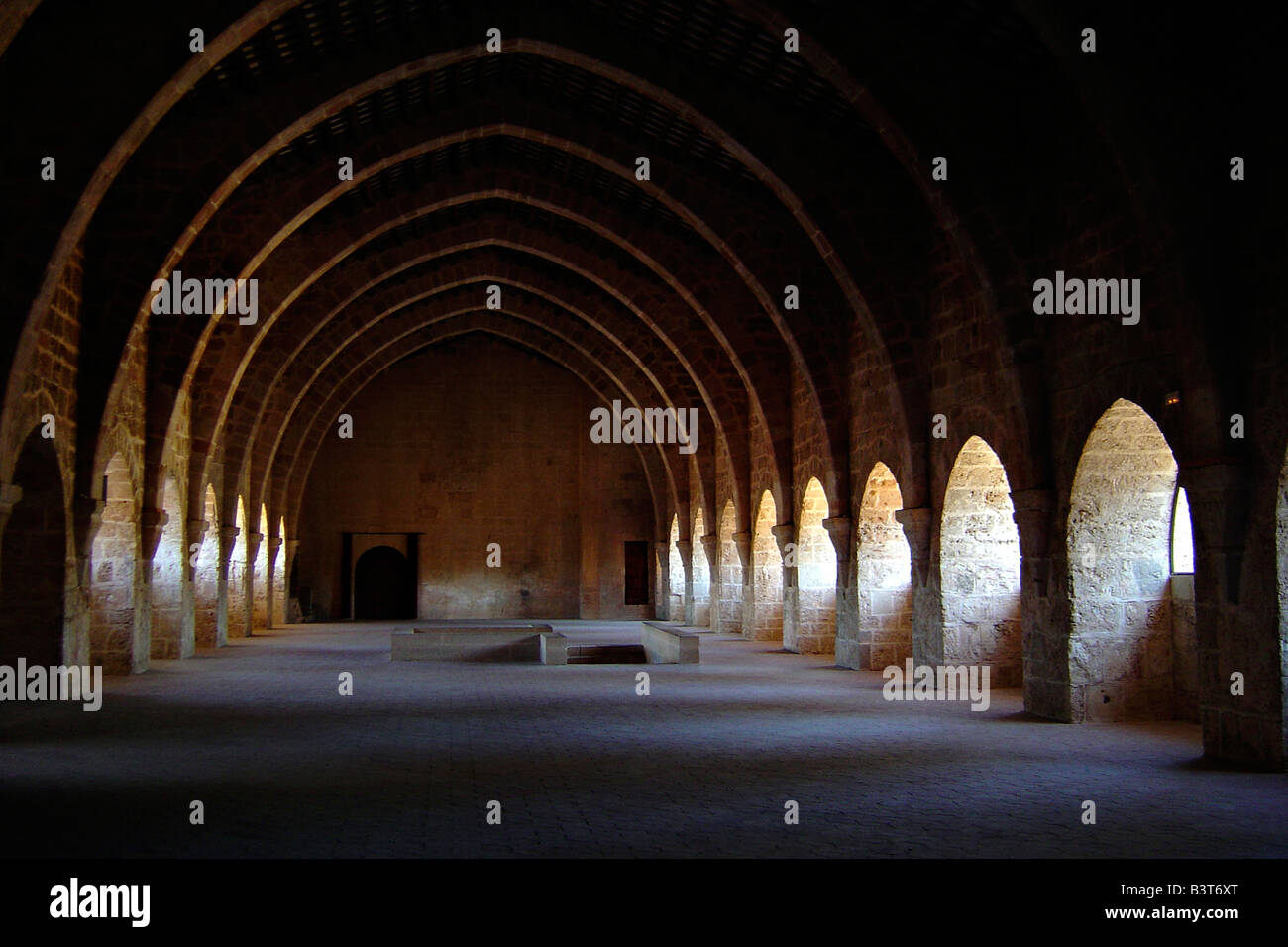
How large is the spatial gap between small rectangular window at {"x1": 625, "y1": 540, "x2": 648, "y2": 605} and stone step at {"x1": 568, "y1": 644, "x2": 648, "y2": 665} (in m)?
9.49

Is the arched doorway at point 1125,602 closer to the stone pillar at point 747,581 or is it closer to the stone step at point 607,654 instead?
the stone step at point 607,654

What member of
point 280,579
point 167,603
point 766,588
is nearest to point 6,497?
point 167,603

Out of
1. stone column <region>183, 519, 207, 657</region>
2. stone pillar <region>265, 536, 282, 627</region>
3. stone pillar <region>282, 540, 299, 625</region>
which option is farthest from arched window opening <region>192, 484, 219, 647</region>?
stone pillar <region>282, 540, 299, 625</region>

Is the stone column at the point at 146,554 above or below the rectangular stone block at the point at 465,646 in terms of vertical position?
above

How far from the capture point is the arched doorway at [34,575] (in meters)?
11.1

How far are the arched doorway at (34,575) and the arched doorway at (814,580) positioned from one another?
8.89 metres

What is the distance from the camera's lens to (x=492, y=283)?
897 inches

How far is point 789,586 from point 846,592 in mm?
2625

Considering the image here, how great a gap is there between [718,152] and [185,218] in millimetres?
5694

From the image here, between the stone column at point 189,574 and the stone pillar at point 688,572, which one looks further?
the stone pillar at point 688,572

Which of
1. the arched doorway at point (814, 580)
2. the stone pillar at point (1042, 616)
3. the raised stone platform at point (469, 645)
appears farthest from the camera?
the arched doorway at point (814, 580)

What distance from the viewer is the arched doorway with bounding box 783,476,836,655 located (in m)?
16.1

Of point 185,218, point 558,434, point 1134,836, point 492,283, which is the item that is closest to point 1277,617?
point 1134,836

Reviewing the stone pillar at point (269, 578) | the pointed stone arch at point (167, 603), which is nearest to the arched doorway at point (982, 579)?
the pointed stone arch at point (167, 603)
